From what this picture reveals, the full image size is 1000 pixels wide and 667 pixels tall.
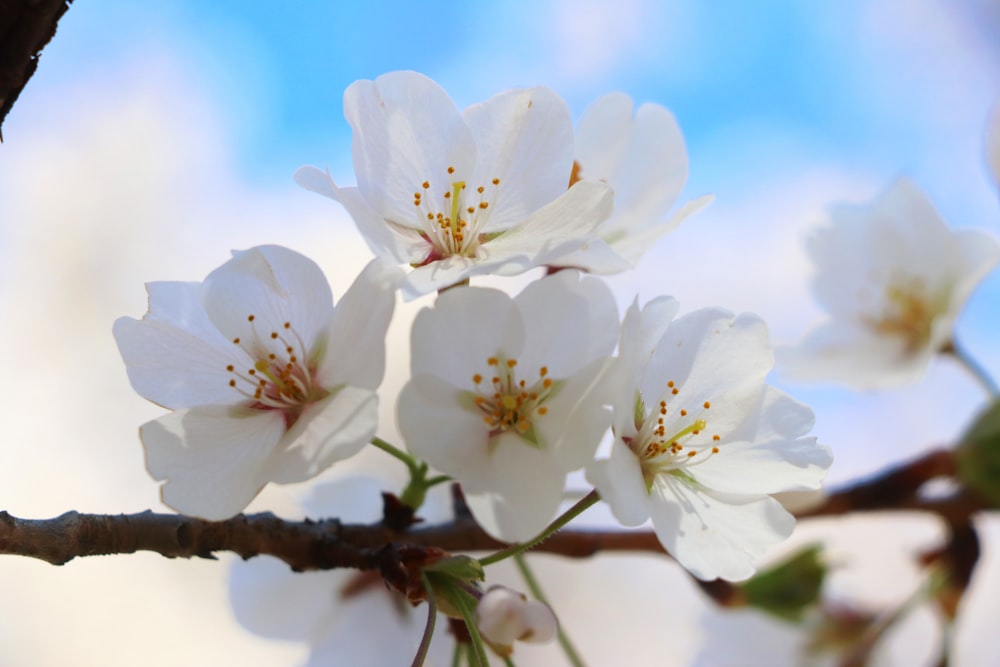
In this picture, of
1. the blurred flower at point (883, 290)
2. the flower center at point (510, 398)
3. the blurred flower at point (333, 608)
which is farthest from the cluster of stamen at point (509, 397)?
the blurred flower at point (883, 290)

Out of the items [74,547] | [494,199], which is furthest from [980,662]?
[74,547]

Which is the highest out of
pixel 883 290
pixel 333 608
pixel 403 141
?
pixel 403 141

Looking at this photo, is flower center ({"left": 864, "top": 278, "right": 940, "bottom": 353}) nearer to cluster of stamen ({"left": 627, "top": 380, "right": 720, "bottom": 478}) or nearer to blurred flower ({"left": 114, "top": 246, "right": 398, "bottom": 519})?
cluster of stamen ({"left": 627, "top": 380, "right": 720, "bottom": 478})

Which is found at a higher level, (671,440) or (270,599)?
(671,440)

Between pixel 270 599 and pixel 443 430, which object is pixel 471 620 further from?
pixel 270 599

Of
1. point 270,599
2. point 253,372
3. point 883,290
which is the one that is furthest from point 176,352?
point 883,290

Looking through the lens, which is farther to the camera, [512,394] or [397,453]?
[397,453]

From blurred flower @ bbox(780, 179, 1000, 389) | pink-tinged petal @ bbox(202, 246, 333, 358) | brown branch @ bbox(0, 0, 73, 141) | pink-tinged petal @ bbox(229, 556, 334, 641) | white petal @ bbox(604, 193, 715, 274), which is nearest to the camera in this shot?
brown branch @ bbox(0, 0, 73, 141)

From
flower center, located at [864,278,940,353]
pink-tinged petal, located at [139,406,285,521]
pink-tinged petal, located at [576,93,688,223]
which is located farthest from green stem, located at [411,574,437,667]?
flower center, located at [864,278,940,353]

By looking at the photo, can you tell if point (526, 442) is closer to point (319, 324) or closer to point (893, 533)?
point (319, 324)
